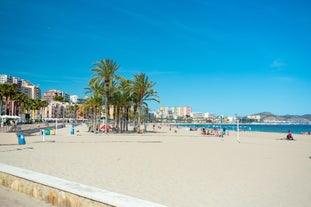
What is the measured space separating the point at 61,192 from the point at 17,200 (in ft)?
4.85

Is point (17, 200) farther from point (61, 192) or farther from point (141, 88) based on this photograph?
point (141, 88)

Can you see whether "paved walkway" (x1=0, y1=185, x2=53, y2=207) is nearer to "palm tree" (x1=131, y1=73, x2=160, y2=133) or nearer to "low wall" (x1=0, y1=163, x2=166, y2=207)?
"low wall" (x1=0, y1=163, x2=166, y2=207)

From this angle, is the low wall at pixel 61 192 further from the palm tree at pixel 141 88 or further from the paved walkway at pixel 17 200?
the palm tree at pixel 141 88

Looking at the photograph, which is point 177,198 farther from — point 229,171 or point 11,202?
point 229,171

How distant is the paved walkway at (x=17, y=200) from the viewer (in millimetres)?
6047

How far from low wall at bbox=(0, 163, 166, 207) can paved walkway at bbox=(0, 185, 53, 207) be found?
10 cm

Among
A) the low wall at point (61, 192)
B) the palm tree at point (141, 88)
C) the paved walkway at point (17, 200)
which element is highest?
the palm tree at point (141, 88)

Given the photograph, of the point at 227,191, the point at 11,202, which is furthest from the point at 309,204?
the point at 11,202

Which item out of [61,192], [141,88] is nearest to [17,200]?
[61,192]

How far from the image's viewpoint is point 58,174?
31.2 ft

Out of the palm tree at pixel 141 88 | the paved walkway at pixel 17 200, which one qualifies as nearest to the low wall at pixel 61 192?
the paved walkway at pixel 17 200

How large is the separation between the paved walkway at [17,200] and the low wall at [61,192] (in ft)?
0.32

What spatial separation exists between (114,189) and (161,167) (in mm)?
4424

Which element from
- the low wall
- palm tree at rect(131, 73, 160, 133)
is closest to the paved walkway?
the low wall
